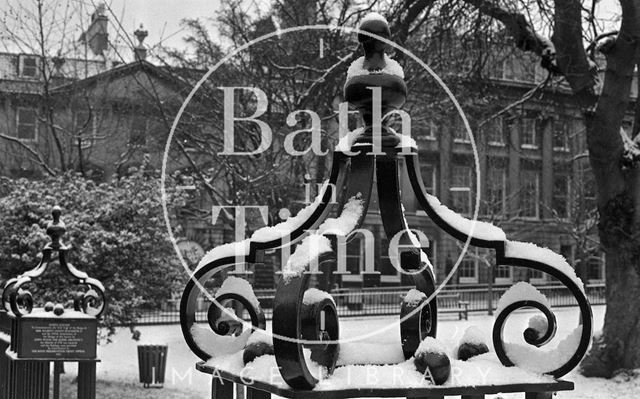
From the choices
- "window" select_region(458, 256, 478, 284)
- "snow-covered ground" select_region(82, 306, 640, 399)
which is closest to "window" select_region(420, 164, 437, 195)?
"window" select_region(458, 256, 478, 284)

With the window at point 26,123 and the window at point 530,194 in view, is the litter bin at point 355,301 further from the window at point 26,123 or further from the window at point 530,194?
the window at point 26,123

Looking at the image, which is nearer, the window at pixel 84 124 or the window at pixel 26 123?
the window at pixel 84 124

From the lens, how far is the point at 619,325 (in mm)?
14672

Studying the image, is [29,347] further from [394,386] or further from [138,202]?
[138,202]

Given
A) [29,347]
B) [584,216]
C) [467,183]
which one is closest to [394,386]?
[29,347]

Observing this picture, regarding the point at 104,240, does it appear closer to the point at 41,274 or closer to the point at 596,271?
the point at 41,274

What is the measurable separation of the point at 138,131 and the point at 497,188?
20005 mm

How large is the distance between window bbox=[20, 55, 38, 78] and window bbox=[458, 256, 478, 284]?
25.3 metres

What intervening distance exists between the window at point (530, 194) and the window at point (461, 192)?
2.93 m

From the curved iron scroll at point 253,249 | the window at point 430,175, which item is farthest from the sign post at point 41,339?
the window at point 430,175

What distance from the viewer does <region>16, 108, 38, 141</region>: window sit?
2544cm

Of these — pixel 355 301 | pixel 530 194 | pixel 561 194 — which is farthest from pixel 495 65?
pixel 530 194

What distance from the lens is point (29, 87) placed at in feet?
77.2

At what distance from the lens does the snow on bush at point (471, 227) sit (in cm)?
177
